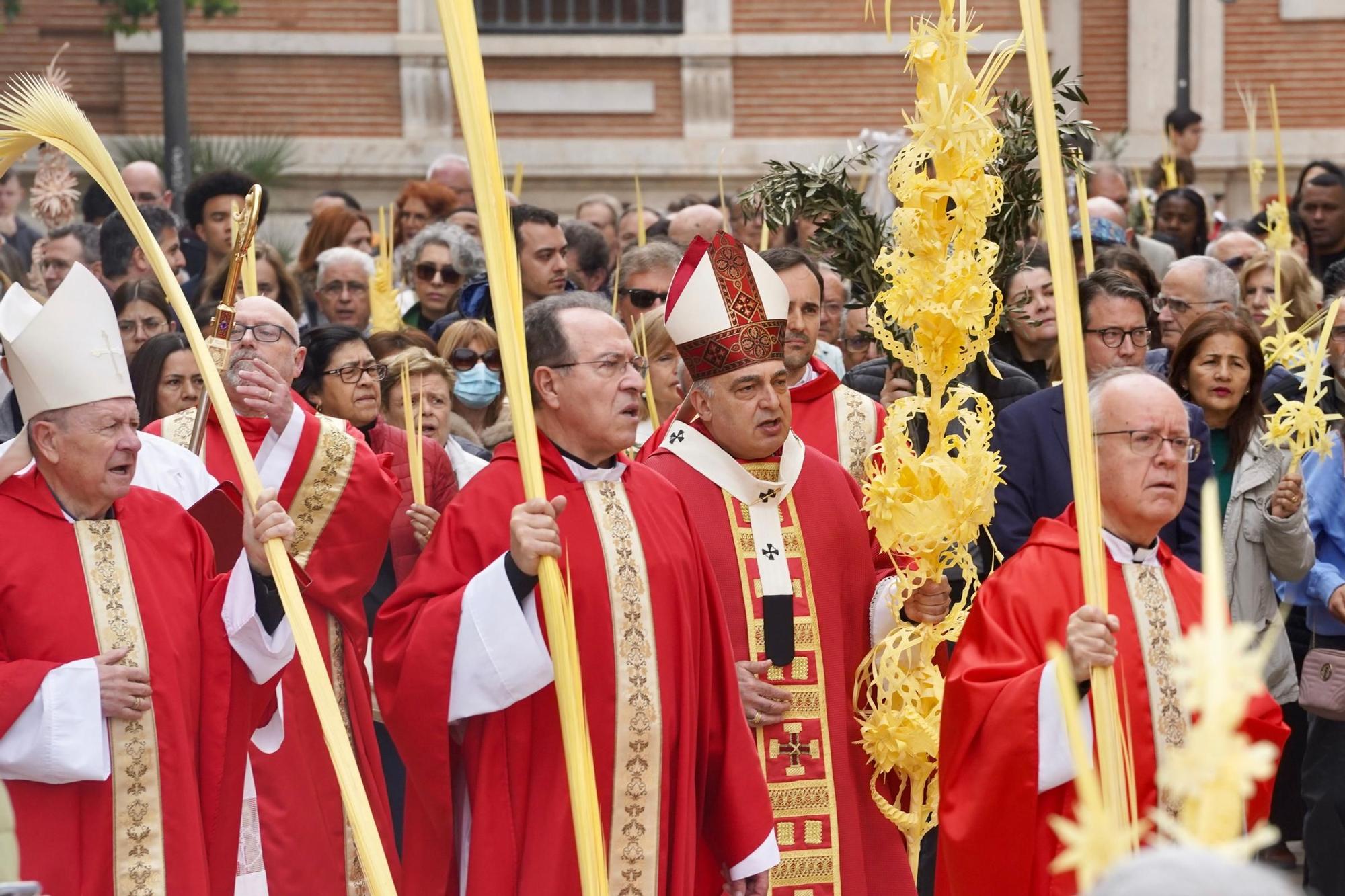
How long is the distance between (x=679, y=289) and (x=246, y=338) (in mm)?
1307

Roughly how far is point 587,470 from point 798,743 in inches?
37.9

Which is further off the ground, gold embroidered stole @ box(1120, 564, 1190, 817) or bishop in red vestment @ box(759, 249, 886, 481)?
bishop in red vestment @ box(759, 249, 886, 481)

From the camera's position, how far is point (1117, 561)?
4.88m

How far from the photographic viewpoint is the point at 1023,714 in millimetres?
4609

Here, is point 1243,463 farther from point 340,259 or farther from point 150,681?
point 340,259

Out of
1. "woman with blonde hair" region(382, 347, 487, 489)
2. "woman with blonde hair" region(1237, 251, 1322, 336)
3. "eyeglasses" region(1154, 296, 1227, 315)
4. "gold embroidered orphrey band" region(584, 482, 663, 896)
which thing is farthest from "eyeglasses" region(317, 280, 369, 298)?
"gold embroidered orphrey band" region(584, 482, 663, 896)

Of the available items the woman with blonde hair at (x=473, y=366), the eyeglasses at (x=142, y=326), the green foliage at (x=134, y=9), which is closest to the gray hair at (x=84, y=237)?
the eyeglasses at (x=142, y=326)

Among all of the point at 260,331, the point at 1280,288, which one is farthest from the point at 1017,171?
the point at 1280,288

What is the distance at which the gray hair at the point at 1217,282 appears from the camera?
25.8 feet

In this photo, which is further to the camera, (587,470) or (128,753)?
(587,470)

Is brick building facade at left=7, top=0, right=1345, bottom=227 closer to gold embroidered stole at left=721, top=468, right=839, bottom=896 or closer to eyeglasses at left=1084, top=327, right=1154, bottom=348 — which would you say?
eyeglasses at left=1084, top=327, right=1154, bottom=348

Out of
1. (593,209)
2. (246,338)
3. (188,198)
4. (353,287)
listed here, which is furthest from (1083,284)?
(593,209)

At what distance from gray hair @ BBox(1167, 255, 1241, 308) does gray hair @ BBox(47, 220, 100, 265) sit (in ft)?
14.7

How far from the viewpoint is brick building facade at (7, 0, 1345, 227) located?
18.3 metres
